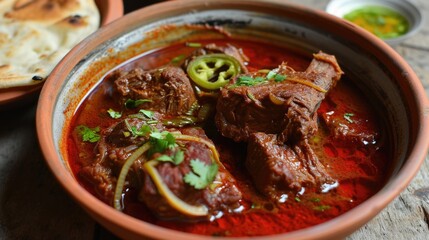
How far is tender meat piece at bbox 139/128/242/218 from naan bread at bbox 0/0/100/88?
1.26 m

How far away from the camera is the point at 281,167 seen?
8.61 ft

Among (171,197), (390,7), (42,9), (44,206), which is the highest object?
(390,7)

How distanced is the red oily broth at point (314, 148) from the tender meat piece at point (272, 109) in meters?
0.15

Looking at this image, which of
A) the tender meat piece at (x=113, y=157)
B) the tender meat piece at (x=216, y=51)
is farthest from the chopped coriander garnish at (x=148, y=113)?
the tender meat piece at (x=216, y=51)

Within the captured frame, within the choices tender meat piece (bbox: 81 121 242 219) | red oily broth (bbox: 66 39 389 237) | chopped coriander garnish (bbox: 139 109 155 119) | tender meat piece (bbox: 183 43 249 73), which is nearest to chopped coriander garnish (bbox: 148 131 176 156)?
tender meat piece (bbox: 81 121 242 219)

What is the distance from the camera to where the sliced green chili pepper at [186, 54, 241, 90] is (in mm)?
3240

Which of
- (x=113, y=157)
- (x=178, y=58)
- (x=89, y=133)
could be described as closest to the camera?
(x=113, y=157)

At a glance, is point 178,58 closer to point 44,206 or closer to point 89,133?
point 89,133

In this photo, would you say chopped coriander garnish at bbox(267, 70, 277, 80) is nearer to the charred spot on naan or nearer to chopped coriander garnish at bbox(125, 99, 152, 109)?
chopped coriander garnish at bbox(125, 99, 152, 109)

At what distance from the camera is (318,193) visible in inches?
105

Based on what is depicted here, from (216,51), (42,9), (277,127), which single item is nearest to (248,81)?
(277,127)

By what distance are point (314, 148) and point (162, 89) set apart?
973mm

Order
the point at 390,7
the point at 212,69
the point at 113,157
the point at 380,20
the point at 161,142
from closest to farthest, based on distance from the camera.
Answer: the point at 161,142, the point at 113,157, the point at 212,69, the point at 380,20, the point at 390,7

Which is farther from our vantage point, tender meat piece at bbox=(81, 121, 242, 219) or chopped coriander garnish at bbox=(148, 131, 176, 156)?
chopped coriander garnish at bbox=(148, 131, 176, 156)
